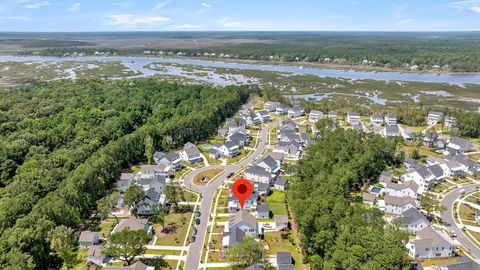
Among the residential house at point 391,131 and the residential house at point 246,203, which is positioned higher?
the residential house at point 391,131

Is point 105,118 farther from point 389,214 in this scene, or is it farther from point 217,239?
point 389,214

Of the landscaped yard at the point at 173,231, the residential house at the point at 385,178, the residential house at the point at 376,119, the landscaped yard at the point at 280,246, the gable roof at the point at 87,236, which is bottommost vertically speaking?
the landscaped yard at the point at 280,246

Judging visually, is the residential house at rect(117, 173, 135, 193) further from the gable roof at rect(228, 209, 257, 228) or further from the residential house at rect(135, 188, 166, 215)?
the gable roof at rect(228, 209, 257, 228)

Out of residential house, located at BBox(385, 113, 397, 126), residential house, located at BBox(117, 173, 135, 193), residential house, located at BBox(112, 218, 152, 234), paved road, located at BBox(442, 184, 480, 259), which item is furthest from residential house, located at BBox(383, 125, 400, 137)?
residential house, located at BBox(112, 218, 152, 234)

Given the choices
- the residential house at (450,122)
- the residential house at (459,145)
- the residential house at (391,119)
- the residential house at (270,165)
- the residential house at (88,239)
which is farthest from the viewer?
the residential house at (391,119)

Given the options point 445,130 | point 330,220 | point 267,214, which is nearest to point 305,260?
point 330,220

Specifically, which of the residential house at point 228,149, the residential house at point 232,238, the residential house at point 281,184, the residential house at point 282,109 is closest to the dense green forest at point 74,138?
the residential house at point 228,149

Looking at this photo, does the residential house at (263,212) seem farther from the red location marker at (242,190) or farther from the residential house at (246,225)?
the residential house at (246,225)
